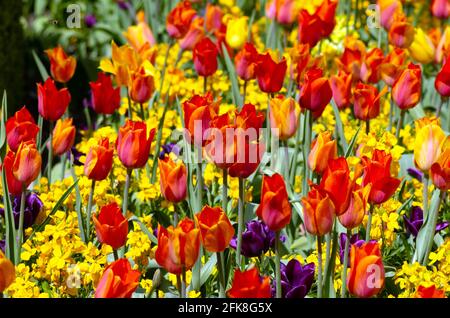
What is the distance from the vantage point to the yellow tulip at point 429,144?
2.50 metres

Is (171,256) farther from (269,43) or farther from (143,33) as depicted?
(269,43)

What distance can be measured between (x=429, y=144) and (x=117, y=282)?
1.00m

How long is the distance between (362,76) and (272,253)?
87cm

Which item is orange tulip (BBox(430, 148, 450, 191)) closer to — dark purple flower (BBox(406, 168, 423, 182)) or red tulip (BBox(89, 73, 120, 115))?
dark purple flower (BBox(406, 168, 423, 182))

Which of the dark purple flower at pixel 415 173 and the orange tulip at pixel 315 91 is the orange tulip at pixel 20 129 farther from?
the dark purple flower at pixel 415 173

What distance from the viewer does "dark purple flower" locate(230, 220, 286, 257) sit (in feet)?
8.27

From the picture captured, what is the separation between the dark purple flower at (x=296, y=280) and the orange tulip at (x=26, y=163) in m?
0.73

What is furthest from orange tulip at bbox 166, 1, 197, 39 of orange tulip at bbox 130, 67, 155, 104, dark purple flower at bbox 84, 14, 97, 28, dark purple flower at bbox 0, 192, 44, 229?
dark purple flower at bbox 84, 14, 97, 28

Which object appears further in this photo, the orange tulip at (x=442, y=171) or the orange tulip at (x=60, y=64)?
the orange tulip at (x=60, y=64)

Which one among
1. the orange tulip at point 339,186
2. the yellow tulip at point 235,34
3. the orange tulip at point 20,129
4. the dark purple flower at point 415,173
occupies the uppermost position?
the yellow tulip at point 235,34

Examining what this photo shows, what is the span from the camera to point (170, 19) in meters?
3.89

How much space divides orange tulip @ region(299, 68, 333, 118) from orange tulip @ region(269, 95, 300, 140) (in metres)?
0.09

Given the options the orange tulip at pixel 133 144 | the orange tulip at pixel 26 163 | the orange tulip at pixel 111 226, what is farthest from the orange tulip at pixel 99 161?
the orange tulip at pixel 111 226

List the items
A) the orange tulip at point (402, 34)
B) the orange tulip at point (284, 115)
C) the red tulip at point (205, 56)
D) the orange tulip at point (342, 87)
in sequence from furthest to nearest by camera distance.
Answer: the orange tulip at point (402, 34) < the red tulip at point (205, 56) < the orange tulip at point (342, 87) < the orange tulip at point (284, 115)
